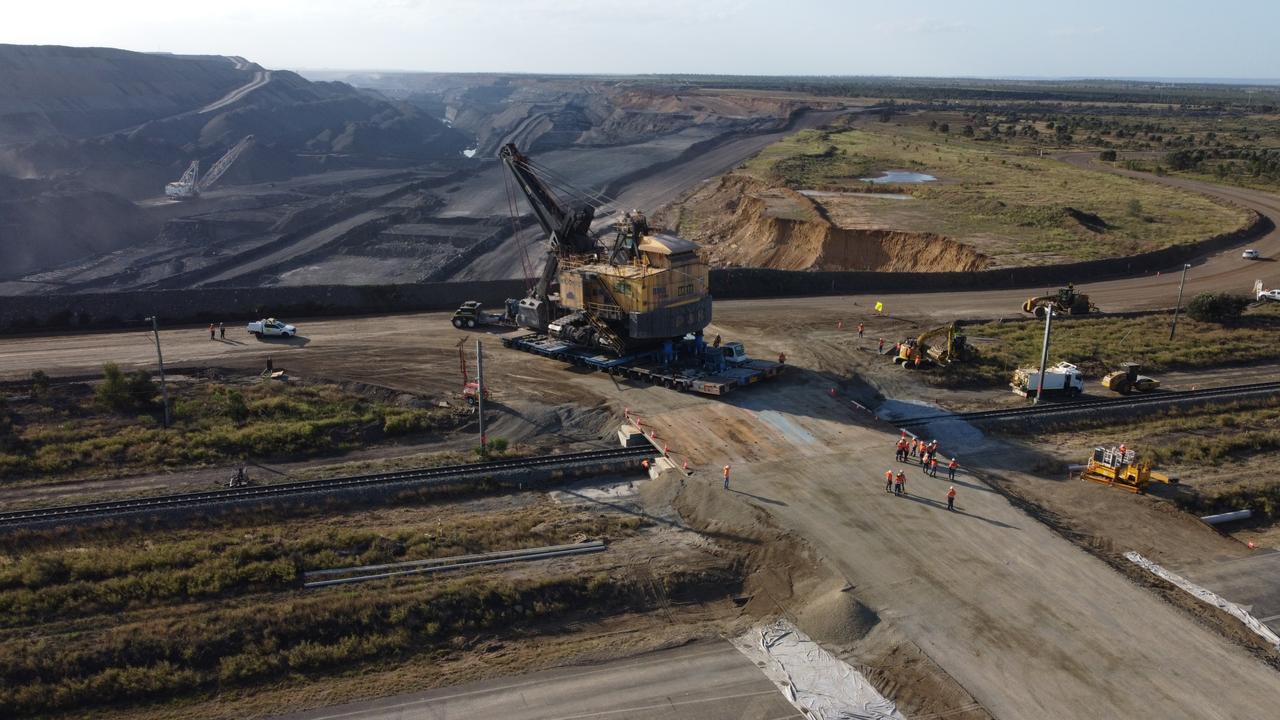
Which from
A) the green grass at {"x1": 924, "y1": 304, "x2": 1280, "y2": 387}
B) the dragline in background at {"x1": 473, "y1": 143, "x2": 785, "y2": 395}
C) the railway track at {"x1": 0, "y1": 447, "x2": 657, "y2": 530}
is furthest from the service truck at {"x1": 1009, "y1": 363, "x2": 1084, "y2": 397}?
the railway track at {"x1": 0, "y1": 447, "x2": 657, "y2": 530}

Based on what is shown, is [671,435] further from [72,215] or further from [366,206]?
[72,215]

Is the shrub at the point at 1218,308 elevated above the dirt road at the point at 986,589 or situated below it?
above

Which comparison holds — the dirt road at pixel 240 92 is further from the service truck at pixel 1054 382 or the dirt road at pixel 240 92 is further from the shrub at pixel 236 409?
the service truck at pixel 1054 382

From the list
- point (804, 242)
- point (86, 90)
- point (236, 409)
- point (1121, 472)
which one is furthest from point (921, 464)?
point (86, 90)

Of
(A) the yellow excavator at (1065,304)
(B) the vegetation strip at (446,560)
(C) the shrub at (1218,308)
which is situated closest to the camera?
(B) the vegetation strip at (446,560)

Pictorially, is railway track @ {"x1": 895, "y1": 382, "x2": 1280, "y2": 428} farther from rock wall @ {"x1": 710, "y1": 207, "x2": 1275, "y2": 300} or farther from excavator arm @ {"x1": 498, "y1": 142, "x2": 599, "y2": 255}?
rock wall @ {"x1": 710, "y1": 207, "x2": 1275, "y2": 300}

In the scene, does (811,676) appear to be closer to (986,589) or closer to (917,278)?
(986,589)

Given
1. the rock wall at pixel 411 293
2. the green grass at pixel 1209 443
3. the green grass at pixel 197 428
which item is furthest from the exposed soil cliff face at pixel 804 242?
the green grass at pixel 197 428
